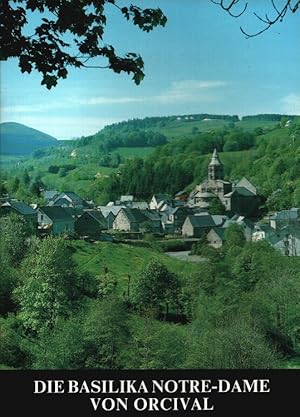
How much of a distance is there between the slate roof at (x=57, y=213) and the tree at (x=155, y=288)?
1342mm

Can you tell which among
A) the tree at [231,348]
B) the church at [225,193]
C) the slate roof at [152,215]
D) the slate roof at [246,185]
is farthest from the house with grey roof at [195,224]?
the tree at [231,348]

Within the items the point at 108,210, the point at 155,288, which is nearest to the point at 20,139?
the point at 108,210

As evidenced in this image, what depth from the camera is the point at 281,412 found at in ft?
11.1

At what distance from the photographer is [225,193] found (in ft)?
27.9

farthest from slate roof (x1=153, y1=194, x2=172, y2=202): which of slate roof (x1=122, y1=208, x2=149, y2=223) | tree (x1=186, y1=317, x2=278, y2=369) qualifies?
tree (x1=186, y1=317, x2=278, y2=369)

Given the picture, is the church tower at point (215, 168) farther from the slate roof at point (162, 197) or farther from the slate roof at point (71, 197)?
the slate roof at point (71, 197)

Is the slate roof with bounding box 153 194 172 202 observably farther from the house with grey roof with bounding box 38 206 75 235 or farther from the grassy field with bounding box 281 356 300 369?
the grassy field with bounding box 281 356 300 369

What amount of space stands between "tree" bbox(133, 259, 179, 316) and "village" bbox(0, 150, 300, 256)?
0.51 m

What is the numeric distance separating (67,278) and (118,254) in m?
0.73

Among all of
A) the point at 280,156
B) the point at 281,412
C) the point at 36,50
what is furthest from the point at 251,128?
the point at 36,50

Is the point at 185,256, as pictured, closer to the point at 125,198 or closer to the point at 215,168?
the point at 125,198

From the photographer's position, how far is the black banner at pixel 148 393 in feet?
11.2

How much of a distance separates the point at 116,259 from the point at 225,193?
1.83m

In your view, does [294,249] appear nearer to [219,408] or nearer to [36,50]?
[219,408]
